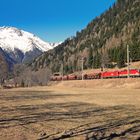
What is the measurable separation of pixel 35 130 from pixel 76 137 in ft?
9.54

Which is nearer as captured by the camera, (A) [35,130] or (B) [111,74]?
(A) [35,130]

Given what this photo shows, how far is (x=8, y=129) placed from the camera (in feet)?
57.1

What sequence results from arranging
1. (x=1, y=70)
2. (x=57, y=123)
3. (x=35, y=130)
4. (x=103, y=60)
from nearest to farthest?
1. (x=35, y=130)
2. (x=57, y=123)
3. (x=1, y=70)
4. (x=103, y=60)

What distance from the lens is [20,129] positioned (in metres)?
17.3

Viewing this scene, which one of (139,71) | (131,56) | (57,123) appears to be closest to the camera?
(57,123)

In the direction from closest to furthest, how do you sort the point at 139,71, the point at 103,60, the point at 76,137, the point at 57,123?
the point at 76,137 < the point at 57,123 < the point at 139,71 < the point at 103,60

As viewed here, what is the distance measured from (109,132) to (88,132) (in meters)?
0.90

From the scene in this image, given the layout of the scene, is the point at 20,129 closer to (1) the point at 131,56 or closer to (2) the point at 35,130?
(2) the point at 35,130

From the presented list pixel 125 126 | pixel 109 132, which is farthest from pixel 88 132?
pixel 125 126

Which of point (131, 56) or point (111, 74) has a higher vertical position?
point (131, 56)

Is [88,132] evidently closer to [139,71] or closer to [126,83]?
[126,83]

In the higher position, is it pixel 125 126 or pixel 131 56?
pixel 131 56

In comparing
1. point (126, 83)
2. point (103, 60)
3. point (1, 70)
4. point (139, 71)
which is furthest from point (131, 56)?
point (126, 83)

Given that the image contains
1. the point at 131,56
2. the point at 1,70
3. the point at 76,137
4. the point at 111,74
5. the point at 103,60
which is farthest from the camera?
the point at 103,60
